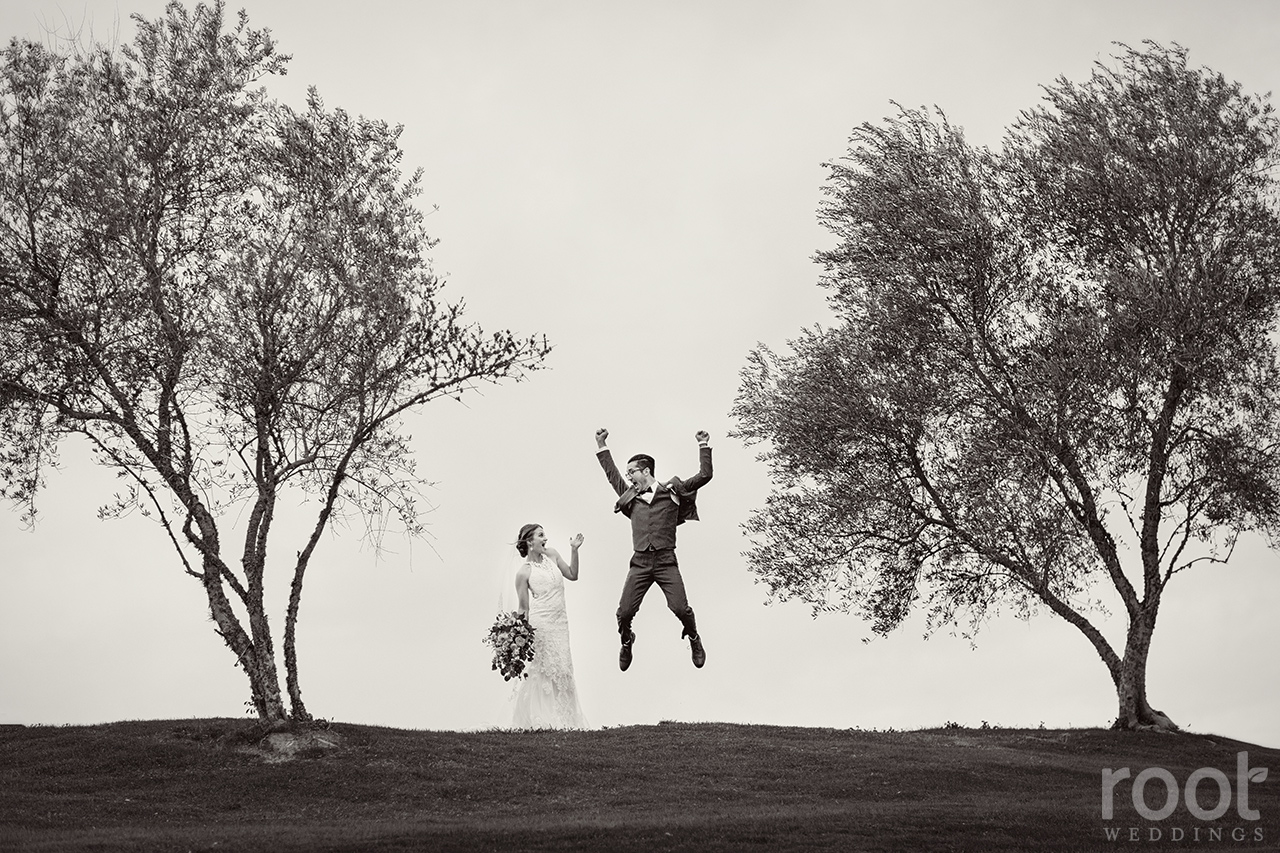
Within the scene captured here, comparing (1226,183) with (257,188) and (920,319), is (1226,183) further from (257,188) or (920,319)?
(257,188)

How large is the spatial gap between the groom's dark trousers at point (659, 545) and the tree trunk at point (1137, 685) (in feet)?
57.4

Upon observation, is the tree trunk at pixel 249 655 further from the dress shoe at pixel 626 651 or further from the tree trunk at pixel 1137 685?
the tree trunk at pixel 1137 685

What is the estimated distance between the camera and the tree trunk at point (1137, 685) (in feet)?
113

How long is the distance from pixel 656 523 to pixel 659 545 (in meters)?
0.33

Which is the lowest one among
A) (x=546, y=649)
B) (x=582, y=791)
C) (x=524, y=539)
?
(x=582, y=791)

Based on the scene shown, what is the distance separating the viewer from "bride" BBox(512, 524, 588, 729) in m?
A: 30.8

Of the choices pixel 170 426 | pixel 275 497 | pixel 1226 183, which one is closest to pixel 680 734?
pixel 275 497

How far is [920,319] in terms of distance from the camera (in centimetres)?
3447

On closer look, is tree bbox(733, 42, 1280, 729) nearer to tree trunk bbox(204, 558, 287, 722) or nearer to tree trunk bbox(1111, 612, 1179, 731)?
tree trunk bbox(1111, 612, 1179, 731)

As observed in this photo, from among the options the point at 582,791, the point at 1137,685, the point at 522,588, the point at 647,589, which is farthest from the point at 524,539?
the point at 1137,685

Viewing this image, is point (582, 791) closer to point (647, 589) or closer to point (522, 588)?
point (647, 589)

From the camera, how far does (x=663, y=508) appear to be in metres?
21.2

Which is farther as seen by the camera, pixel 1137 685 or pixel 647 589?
pixel 1137 685

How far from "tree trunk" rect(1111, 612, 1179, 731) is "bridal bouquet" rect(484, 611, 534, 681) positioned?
14.9 m
